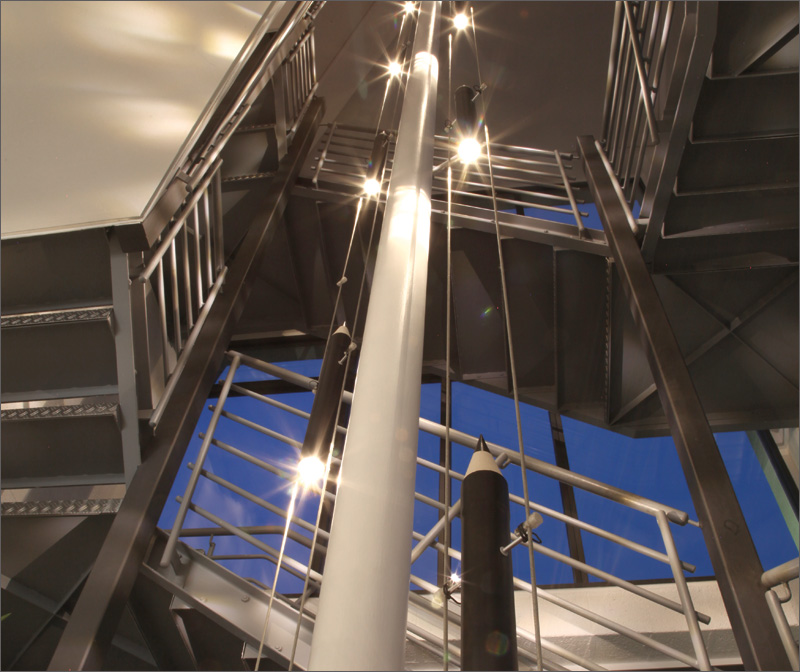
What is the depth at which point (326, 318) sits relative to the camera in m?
3.88

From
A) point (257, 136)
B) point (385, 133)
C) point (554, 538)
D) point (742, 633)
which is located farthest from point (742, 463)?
point (257, 136)

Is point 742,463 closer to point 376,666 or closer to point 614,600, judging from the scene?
point 614,600

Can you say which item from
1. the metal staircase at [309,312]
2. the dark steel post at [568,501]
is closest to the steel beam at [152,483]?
the metal staircase at [309,312]

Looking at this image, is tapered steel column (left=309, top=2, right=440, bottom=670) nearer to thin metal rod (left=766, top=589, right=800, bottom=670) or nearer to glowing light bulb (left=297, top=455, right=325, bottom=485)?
glowing light bulb (left=297, top=455, right=325, bottom=485)

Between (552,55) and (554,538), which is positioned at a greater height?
(552,55)

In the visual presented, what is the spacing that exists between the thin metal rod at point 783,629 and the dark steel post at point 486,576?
98 centimetres

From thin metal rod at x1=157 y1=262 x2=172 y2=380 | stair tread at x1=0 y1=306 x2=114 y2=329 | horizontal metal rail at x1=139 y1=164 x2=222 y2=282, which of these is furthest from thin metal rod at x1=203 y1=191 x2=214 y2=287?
stair tread at x1=0 y1=306 x2=114 y2=329

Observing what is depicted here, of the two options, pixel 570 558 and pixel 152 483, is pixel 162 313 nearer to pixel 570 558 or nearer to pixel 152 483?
pixel 152 483

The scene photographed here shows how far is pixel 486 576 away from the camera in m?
0.60

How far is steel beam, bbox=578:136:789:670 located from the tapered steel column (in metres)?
1.08

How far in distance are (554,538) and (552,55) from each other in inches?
165

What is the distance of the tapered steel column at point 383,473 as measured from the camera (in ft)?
1.74

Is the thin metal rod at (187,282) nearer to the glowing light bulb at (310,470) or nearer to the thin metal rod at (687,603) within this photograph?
the glowing light bulb at (310,470)

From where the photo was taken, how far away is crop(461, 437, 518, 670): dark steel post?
0.56 m
